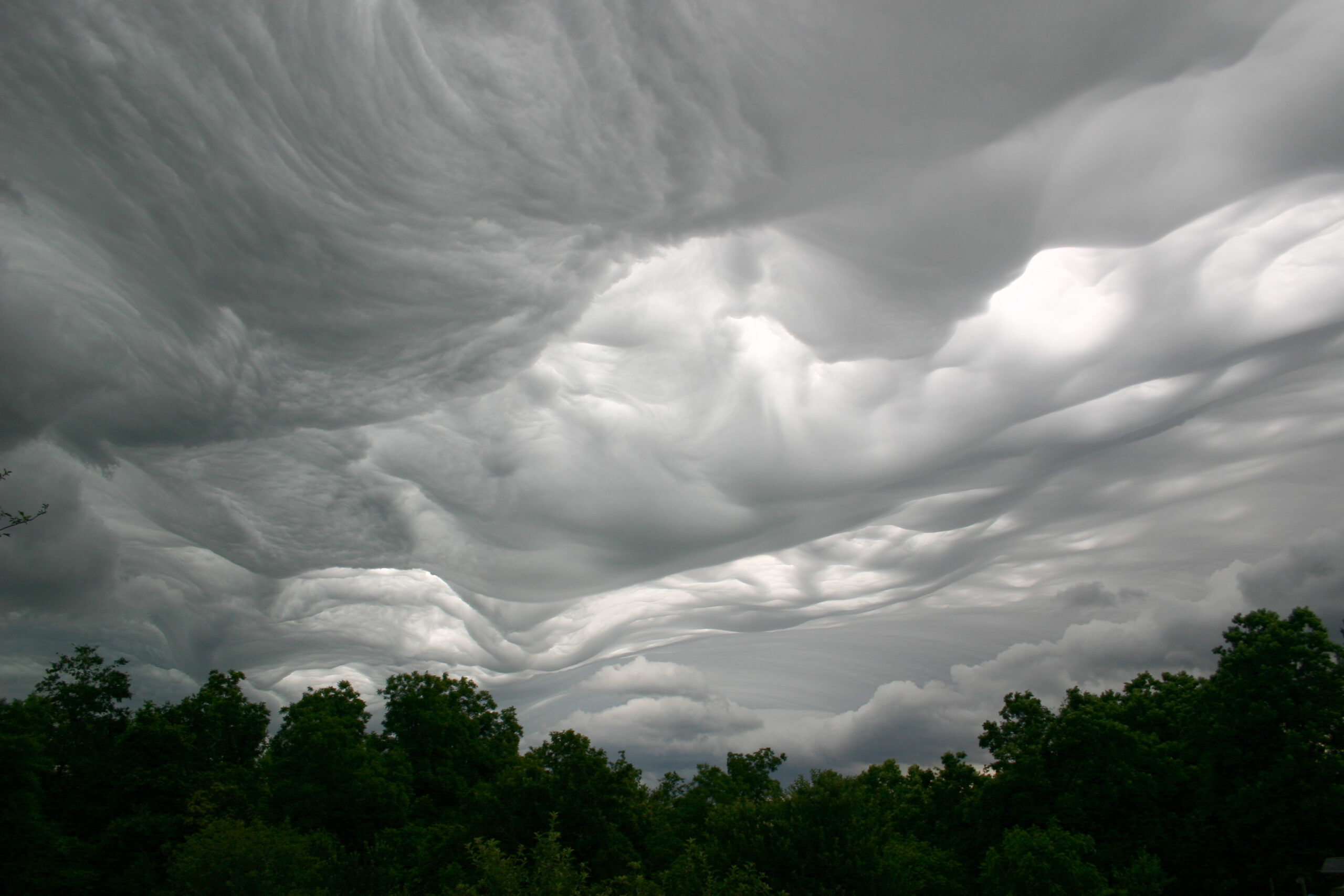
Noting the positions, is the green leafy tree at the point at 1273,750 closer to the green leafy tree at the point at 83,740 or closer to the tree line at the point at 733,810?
the tree line at the point at 733,810

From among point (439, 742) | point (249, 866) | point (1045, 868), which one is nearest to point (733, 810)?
point (1045, 868)

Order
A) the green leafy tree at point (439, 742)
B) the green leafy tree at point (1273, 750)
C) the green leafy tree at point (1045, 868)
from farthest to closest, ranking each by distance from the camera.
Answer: the green leafy tree at point (439, 742)
the green leafy tree at point (1273, 750)
the green leafy tree at point (1045, 868)

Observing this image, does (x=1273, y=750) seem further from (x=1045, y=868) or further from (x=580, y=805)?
(x=580, y=805)

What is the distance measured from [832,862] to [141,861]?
4207 cm

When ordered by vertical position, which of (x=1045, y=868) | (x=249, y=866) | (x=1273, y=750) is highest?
(x=1273, y=750)

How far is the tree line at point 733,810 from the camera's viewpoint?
35969 millimetres

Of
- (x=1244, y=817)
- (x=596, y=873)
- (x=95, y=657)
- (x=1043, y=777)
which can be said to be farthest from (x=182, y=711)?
(x=1244, y=817)

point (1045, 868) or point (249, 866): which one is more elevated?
point (249, 866)

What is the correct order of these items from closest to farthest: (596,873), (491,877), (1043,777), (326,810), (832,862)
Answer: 1. (491,877)
2. (832,862)
3. (596,873)
4. (1043,777)
5. (326,810)

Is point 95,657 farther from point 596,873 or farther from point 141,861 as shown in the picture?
point 596,873

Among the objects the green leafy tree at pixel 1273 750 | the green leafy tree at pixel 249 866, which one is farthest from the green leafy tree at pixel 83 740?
the green leafy tree at pixel 1273 750

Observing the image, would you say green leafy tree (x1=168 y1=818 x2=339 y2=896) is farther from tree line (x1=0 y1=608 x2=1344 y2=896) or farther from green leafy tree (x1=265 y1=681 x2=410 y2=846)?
green leafy tree (x1=265 y1=681 x2=410 y2=846)

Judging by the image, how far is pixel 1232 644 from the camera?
4697 cm

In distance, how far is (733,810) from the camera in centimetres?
3934
